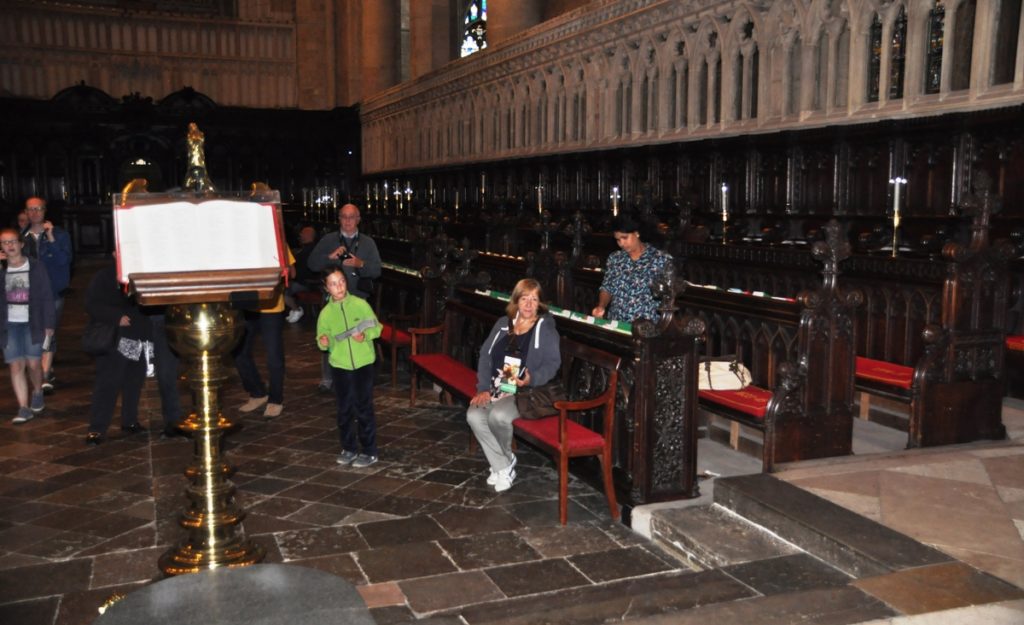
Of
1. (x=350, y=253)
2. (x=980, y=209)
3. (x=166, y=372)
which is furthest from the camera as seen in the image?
(x=350, y=253)

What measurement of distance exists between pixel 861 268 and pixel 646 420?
98.9 inches

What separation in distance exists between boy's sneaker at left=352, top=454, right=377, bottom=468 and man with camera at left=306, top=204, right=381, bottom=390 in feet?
7.59

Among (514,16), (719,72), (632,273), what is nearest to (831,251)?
(632,273)

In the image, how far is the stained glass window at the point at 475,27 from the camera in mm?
22266

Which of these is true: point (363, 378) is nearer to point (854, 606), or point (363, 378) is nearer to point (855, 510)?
point (855, 510)

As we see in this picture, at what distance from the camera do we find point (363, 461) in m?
→ 6.11

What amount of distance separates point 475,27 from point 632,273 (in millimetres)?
17766

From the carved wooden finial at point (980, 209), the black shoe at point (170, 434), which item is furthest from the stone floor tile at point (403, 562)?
the carved wooden finial at point (980, 209)

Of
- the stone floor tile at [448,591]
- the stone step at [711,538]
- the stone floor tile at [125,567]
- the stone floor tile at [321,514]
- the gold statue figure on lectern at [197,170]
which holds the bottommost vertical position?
the stone floor tile at [125,567]

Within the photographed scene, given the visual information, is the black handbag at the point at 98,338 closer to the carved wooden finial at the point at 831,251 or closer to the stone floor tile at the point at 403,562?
the stone floor tile at the point at 403,562

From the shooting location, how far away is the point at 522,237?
1303 cm

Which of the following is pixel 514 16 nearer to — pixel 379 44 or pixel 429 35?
pixel 429 35

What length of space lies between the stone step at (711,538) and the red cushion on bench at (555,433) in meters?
0.55

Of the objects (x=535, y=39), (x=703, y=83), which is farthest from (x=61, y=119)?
(x=703, y=83)
